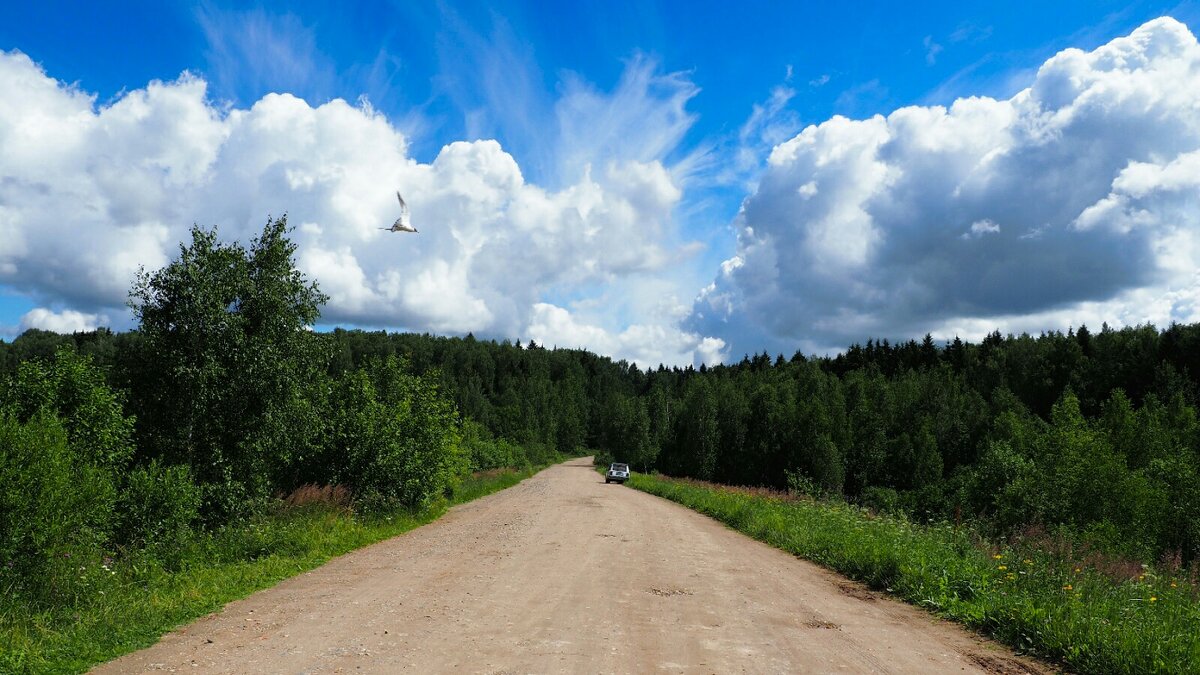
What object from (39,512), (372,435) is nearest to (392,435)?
(372,435)

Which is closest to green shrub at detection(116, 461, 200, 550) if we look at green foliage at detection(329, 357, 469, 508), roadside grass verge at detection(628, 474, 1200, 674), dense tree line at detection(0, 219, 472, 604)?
dense tree line at detection(0, 219, 472, 604)

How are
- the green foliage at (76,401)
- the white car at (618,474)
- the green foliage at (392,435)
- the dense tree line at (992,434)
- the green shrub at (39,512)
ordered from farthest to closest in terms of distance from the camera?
1. the white car at (618,474)
2. the dense tree line at (992,434)
3. the green foliage at (392,435)
4. the green foliage at (76,401)
5. the green shrub at (39,512)

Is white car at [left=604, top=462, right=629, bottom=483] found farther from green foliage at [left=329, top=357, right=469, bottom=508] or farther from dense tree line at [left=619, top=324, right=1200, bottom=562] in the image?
green foliage at [left=329, top=357, right=469, bottom=508]

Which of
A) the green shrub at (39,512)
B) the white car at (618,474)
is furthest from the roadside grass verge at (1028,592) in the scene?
the white car at (618,474)

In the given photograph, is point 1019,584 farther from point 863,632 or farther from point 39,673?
point 39,673

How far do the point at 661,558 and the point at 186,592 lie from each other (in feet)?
27.0

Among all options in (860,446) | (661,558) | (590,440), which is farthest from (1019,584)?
(590,440)

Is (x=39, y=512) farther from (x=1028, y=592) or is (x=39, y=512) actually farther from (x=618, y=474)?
(x=618, y=474)

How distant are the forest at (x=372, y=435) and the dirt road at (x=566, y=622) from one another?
2873 mm

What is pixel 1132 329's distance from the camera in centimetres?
9394

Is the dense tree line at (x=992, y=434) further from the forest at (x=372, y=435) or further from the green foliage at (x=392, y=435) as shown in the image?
the green foliage at (x=392, y=435)

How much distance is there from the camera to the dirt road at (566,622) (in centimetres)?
668

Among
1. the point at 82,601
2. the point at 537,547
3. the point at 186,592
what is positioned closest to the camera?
the point at 82,601

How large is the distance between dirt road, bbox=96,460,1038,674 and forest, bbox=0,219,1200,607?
2873mm
